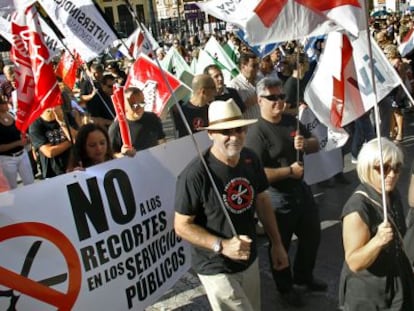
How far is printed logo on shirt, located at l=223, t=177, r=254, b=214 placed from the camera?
3.47 metres

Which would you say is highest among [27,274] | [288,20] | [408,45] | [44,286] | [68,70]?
[288,20]

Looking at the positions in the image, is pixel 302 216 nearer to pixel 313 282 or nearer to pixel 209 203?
pixel 313 282

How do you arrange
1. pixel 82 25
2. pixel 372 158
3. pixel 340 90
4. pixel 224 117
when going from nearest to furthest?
pixel 372 158
pixel 224 117
pixel 340 90
pixel 82 25

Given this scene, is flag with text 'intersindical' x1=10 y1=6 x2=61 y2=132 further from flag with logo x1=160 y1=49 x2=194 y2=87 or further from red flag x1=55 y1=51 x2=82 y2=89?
flag with logo x1=160 y1=49 x2=194 y2=87

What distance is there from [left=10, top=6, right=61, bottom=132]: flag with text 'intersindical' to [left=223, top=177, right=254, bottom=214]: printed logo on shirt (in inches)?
81.6

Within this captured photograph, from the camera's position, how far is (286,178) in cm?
A: 473

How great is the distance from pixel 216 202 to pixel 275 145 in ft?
4.58

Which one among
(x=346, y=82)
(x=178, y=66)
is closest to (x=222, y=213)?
(x=346, y=82)

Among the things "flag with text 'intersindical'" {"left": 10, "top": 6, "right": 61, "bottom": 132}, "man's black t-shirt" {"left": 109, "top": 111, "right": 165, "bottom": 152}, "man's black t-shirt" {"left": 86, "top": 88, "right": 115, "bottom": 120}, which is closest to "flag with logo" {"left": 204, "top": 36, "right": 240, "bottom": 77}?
"man's black t-shirt" {"left": 86, "top": 88, "right": 115, "bottom": 120}

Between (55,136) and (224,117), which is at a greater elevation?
(224,117)

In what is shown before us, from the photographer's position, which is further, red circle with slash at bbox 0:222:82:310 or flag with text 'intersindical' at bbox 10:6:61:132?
flag with text 'intersindical' at bbox 10:6:61:132

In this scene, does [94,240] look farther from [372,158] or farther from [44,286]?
[372,158]

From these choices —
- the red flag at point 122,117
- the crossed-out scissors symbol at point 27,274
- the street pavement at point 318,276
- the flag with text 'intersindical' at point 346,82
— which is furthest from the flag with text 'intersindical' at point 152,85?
the crossed-out scissors symbol at point 27,274

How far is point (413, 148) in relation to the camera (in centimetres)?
935
